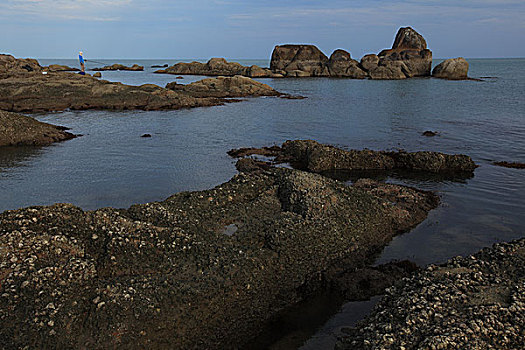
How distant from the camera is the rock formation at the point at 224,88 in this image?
79.6 metres

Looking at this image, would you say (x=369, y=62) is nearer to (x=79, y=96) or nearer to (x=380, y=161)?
(x=79, y=96)

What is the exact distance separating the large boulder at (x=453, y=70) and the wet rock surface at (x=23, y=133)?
128430 mm

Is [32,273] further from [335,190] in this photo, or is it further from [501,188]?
[501,188]

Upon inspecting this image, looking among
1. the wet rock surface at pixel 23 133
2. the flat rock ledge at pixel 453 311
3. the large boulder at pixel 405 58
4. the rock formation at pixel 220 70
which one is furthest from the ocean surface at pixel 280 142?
the rock formation at pixel 220 70

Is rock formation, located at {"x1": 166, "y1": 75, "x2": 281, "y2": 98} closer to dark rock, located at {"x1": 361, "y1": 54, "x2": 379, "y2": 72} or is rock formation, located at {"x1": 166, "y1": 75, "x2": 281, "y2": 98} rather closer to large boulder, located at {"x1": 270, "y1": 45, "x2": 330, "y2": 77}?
large boulder, located at {"x1": 270, "y1": 45, "x2": 330, "y2": 77}

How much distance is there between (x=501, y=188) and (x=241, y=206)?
1785 cm

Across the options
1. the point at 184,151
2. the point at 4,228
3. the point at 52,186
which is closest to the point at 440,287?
the point at 4,228

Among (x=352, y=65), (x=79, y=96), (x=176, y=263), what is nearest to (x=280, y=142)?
(x=176, y=263)

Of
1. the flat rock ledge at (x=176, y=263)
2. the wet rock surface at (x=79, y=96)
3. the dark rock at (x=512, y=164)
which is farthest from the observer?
the wet rock surface at (x=79, y=96)

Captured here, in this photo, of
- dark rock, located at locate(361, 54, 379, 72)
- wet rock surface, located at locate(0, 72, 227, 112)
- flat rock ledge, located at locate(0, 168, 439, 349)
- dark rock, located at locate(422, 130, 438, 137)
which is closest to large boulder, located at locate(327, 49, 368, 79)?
dark rock, located at locate(361, 54, 379, 72)

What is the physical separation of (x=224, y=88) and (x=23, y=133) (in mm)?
51524

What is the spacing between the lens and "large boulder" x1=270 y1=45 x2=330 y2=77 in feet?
495

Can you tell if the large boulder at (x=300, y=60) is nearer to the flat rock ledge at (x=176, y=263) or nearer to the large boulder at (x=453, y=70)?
the large boulder at (x=453, y=70)

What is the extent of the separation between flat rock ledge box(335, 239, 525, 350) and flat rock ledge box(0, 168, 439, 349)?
3408 mm
